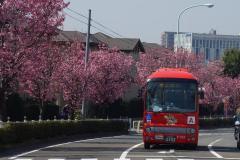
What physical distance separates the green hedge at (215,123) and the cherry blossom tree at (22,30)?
147 ft

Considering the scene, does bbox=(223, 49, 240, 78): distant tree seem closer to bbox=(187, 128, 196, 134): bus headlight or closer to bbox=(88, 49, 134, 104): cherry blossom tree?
bbox=(88, 49, 134, 104): cherry blossom tree

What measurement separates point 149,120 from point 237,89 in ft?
216

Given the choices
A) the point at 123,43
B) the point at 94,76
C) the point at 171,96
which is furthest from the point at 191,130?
the point at 123,43

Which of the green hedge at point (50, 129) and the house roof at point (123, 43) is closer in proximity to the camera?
the green hedge at point (50, 129)

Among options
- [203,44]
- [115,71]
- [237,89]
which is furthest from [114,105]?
[203,44]

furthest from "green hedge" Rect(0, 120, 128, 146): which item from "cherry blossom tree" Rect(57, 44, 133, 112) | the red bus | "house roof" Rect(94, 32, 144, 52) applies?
"house roof" Rect(94, 32, 144, 52)

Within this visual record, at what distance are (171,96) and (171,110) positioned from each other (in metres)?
0.60

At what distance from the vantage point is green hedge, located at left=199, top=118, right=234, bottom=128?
71.2 m

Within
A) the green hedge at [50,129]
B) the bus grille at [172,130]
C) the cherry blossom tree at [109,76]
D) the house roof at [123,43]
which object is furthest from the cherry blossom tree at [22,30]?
the house roof at [123,43]

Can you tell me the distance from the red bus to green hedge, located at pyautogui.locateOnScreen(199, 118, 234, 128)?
43498 millimetres

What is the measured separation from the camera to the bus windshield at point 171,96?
26.5 metres

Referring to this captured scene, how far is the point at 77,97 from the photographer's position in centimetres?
4184

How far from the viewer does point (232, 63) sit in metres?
107

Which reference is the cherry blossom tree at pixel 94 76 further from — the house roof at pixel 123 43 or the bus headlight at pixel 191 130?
the house roof at pixel 123 43
